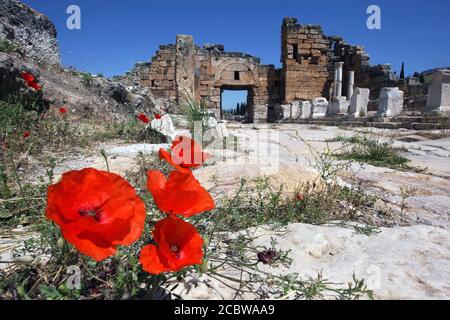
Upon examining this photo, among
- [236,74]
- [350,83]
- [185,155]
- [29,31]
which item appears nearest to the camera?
[185,155]

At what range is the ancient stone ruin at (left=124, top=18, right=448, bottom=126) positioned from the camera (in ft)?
47.6

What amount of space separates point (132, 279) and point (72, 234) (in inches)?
10.0

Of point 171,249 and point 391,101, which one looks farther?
point 391,101

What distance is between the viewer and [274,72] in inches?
645

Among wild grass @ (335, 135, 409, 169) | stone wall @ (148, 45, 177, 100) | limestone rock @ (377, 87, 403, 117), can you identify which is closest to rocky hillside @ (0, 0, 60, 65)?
wild grass @ (335, 135, 409, 169)

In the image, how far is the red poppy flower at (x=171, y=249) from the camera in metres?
0.67

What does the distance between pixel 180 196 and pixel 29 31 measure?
7.99 m

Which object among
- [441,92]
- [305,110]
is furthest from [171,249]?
[305,110]

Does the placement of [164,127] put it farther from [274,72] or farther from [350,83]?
[350,83]

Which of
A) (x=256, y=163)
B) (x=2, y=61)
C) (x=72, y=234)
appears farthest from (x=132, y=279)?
(x=2, y=61)

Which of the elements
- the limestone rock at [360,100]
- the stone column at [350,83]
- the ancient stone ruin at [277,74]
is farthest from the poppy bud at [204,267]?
the stone column at [350,83]

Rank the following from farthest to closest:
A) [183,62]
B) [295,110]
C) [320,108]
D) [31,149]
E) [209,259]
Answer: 1. [295,110]
2. [183,62]
3. [320,108]
4. [31,149]
5. [209,259]

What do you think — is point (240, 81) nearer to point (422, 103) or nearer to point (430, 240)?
point (422, 103)

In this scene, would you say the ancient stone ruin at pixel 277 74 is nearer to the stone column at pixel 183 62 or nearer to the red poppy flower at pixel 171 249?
the stone column at pixel 183 62
